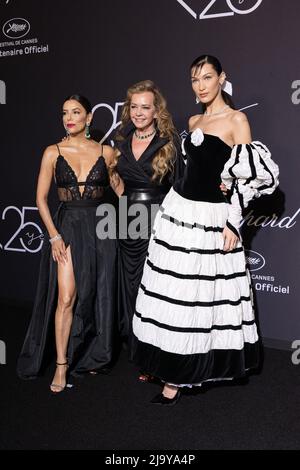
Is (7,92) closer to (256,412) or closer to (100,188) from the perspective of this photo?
(100,188)

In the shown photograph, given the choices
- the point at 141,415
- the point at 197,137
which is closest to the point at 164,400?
the point at 141,415

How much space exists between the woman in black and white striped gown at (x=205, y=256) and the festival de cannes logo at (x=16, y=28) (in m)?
2.26

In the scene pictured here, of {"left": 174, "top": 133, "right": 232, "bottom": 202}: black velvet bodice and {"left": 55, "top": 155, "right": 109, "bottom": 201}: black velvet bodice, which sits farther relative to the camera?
{"left": 55, "top": 155, "right": 109, "bottom": 201}: black velvet bodice

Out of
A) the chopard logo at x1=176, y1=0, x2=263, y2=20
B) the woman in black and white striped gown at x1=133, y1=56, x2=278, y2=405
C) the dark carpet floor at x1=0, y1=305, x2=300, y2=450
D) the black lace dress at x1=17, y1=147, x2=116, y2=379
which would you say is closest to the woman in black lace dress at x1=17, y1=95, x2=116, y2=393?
the black lace dress at x1=17, y1=147, x2=116, y2=379

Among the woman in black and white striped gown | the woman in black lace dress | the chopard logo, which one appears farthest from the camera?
the chopard logo

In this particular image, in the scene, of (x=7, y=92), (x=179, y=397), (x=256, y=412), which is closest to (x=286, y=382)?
(x=256, y=412)

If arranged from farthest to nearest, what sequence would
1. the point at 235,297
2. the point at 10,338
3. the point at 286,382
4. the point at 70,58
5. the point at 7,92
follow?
the point at 7,92 < the point at 70,58 < the point at 10,338 < the point at 286,382 < the point at 235,297

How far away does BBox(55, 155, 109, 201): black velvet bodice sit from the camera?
113 inches

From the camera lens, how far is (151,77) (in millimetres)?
3779

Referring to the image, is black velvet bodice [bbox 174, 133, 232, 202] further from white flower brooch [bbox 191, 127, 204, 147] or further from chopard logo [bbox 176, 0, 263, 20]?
chopard logo [bbox 176, 0, 263, 20]

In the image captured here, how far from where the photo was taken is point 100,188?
2.96 metres

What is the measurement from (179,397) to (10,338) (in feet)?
5.06

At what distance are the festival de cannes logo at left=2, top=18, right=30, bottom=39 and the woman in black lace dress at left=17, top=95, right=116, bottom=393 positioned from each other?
5.88 ft

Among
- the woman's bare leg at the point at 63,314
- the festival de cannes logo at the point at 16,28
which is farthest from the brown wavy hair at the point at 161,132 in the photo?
the festival de cannes logo at the point at 16,28
